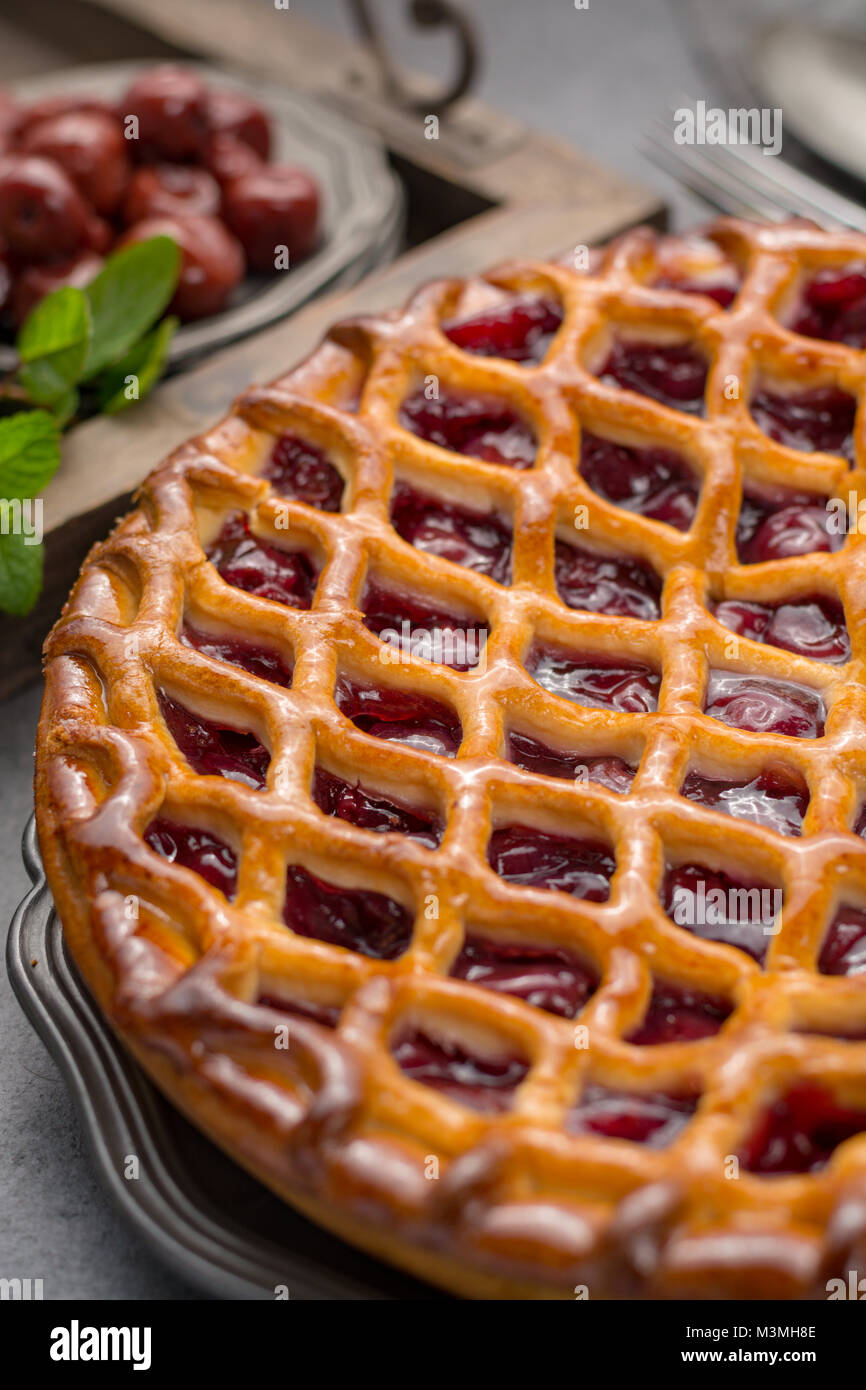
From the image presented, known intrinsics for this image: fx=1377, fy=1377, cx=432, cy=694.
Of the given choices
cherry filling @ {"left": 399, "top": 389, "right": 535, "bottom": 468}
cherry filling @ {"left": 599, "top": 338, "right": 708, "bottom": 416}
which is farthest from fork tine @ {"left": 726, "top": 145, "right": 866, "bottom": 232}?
cherry filling @ {"left": 399, "top": 389, "right": 535, "bottom": 468}

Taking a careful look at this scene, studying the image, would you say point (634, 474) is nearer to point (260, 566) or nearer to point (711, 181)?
point (260, 566)

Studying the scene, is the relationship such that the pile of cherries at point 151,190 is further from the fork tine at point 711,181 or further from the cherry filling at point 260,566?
the cherry filling at point 260,566

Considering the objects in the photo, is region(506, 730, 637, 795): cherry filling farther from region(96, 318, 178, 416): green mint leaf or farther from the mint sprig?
region(96, 318, 178, 416): green mint leaf

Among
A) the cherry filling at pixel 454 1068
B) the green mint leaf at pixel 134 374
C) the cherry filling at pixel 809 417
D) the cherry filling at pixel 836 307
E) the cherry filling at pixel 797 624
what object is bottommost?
the cherry filling at pixel 454 1068

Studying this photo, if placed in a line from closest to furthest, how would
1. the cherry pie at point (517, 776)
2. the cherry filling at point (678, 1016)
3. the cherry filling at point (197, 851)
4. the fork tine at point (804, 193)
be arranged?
1. the cherry pie at point (517, 776)
2. the cherry filling at point (678, 1016)
3. the cherry filling at point (197, 851)
4. the fork tine at point (804, 193)

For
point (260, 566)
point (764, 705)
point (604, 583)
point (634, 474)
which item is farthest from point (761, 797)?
point (260, 566)

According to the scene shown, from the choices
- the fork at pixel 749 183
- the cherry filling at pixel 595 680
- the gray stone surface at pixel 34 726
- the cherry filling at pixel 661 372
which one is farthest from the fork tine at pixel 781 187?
the cherry filling at pixel 595 680

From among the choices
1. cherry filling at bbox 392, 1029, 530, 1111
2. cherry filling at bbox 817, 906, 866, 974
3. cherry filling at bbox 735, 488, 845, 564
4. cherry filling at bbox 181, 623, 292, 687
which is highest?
cherry filling at bbox 735, 488, 845, 564
